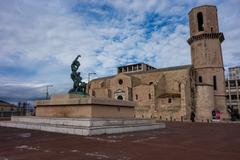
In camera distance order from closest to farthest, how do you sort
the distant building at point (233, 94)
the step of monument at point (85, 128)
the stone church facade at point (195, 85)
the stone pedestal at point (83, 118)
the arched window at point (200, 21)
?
the step of monument at point (85, 128)
the stone pedestal at point (83, 118)
the stone church facade at point (195, 85)
the arched window at point (200, 21)
the distant building at point (233, 94)

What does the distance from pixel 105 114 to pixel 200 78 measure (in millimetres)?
29389

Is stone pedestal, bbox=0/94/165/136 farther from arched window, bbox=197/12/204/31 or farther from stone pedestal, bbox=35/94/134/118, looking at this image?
arched window, bbox=197/12/204/31

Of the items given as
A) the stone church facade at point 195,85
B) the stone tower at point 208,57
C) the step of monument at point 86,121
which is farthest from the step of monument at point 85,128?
the stone tower at point 208,57

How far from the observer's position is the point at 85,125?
1097cm

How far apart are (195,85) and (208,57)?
5.50m

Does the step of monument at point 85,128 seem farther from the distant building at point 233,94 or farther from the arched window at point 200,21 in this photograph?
the distant building at point 233,94

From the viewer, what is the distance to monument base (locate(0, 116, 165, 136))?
10586 millimetres

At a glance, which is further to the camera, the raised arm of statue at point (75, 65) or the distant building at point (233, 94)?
the distant building at point (233, 94)

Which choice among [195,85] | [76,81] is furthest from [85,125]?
[195,85]

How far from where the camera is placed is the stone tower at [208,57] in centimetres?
3591

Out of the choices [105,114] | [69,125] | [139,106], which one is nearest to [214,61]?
[139,106]

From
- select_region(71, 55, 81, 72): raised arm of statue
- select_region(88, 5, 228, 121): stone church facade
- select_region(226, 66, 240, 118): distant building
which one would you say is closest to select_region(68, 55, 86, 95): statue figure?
select_region(71, 55, 81, 72): raised arm of statue

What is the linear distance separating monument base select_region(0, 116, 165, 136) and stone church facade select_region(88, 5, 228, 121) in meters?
20.9

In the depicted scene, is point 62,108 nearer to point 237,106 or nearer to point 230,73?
point 237,106
